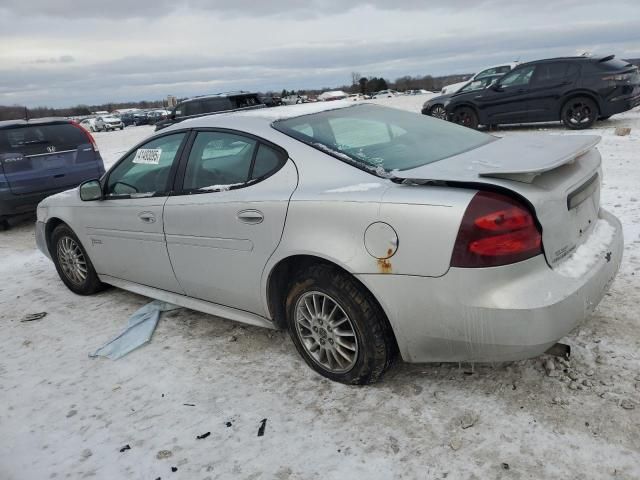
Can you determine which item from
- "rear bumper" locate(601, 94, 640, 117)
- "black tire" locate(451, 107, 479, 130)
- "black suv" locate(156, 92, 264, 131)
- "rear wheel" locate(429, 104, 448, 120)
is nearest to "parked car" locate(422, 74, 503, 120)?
"rear wheel" locate(429, 104, 448, 120)

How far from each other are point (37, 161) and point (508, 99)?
31.7ft

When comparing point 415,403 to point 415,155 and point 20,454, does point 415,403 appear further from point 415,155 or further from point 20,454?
point 20,454

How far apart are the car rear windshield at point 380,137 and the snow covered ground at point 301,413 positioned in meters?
1.21

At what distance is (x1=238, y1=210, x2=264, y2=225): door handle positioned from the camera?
9.80ft

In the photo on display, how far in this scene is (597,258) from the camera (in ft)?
8.61

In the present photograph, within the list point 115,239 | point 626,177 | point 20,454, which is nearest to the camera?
point 20,454

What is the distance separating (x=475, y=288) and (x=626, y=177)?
218 inches

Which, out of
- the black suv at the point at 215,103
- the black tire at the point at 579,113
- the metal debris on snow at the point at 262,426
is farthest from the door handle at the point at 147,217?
the black suv at the point at 215,103

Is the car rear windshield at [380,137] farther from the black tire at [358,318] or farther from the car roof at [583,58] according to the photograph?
the car roof at [583,58]

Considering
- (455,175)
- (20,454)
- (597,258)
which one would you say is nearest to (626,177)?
(597,258)

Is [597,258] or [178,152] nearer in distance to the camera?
[597,258]

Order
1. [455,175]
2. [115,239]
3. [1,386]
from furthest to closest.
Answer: [115,239] < [1,386] < [455,175]

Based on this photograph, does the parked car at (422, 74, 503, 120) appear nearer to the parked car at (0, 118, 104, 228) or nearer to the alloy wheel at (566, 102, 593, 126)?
the alloy wheel at (566, 102, 593, 126)

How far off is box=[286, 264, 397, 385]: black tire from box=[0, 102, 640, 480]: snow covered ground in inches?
6.6
